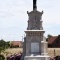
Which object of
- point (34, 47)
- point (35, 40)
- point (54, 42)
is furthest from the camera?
point (54, 42)

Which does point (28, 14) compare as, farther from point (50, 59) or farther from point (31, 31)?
point (50, 59)

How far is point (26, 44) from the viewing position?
1845 inches

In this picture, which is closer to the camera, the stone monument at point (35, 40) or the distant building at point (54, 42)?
the stone monument at point (35, 40)

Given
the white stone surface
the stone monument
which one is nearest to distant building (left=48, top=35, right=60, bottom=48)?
the stone monument

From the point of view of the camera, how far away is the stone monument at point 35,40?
1817 inches

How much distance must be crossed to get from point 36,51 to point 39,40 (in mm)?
1460

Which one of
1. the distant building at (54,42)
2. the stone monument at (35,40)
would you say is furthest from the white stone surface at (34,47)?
the distant building at (54,42)

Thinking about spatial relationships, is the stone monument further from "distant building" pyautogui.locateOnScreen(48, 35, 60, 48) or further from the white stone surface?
"distant building" pyautogui.locateOnScreen(48, 35, 60, 48)

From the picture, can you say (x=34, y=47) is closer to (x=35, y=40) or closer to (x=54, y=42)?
(x=35, y=40)

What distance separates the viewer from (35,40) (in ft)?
153

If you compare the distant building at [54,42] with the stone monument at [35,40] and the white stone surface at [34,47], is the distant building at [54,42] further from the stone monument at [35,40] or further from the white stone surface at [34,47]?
the white stone surface at [34,47]

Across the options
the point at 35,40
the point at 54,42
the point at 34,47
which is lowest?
the point at 34,47

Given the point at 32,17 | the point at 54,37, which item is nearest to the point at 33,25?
the point at 32,17

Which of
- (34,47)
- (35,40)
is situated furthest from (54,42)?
(34,47)
